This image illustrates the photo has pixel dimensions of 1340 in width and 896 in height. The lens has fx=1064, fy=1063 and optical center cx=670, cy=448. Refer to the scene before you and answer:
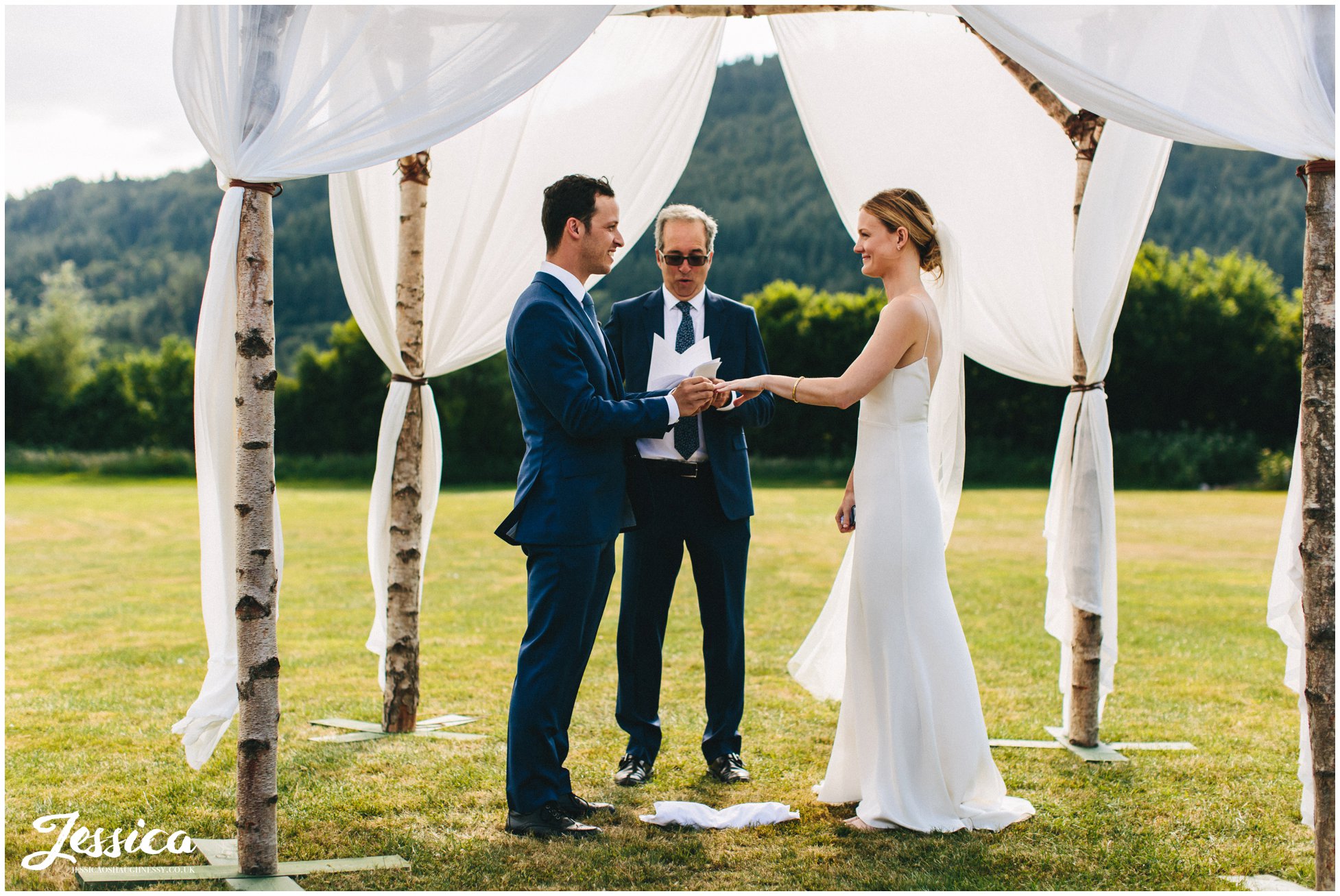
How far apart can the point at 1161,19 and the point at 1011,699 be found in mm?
3578

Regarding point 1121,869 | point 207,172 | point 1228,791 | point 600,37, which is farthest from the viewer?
point 207,172

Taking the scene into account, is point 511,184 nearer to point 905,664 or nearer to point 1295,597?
point 905,664

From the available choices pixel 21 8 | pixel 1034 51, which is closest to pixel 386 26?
pixel 21 8

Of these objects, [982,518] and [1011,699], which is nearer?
[1011,699]

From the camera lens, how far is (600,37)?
5.04m

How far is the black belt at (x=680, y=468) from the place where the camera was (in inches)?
159

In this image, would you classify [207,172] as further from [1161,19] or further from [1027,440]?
[1161,19]

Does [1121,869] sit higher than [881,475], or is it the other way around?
[881,475]

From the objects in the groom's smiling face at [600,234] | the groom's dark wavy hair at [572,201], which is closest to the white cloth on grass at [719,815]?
the groom's smiling face at [600,234]

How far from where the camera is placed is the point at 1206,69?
3086 millimetres

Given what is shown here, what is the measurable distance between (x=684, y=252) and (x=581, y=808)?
6.63 ft

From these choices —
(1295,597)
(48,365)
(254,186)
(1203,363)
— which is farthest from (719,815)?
(48,365)

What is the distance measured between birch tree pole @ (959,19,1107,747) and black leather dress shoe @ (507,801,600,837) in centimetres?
230

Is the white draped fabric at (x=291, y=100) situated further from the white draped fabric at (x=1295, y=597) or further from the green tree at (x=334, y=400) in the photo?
the green tree at (x=334, y=400)
